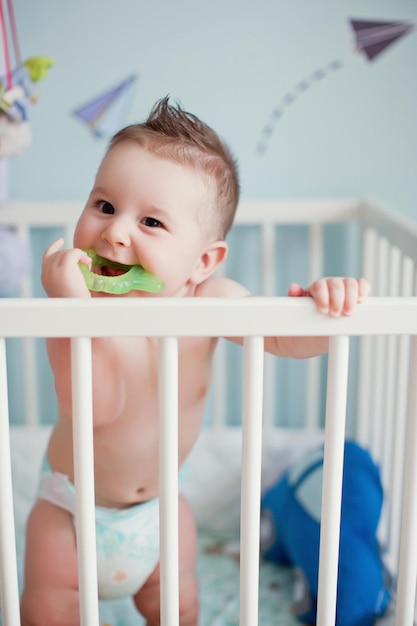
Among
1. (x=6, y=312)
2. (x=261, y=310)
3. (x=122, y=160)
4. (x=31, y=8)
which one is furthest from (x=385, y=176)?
(x=6, y=312)

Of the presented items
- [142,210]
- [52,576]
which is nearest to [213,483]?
[52,576]

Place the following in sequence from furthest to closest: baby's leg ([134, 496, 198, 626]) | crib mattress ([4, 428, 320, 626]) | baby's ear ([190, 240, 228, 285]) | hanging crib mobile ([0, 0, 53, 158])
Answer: crib mattress ([4, 428, 320, 626]), hanging crib mobile ([0, 0, 53, 158]), baby's leg ([134, 496, 198, 626]), baby's ear ([190, 240, 228, 285])

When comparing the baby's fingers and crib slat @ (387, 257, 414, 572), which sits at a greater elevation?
the baby's fingers

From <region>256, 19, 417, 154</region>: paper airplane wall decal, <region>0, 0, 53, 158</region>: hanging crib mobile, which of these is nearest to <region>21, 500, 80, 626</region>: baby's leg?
<region>0, 0, 53, 158</region>: hanging crib mobile

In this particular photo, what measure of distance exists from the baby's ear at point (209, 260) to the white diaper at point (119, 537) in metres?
0.29

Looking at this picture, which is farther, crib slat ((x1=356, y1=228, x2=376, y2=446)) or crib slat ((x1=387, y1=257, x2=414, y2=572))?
crib slat ((x1=356, y1=228, x2=376, y2=446))

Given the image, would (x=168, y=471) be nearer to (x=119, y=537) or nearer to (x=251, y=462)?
(x=251, y=462)

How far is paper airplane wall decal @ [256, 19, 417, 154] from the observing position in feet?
4.83

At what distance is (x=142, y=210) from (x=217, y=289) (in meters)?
0.18

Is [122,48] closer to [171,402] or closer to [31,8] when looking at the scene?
[31,8]

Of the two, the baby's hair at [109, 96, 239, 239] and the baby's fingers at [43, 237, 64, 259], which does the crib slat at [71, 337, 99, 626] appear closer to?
the baby's fingers at [43, 237, 64, 259]

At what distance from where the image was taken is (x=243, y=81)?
1.48 metres

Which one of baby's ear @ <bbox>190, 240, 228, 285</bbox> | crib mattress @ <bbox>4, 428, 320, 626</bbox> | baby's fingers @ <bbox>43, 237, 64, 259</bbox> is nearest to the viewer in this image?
baby's fingers @ <bbox>43, 237, 64, 259</bbox>

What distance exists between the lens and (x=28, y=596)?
97 centimetres
